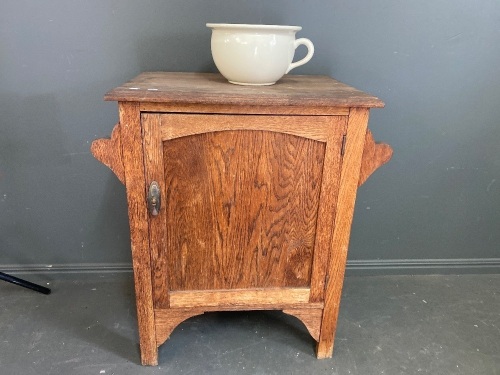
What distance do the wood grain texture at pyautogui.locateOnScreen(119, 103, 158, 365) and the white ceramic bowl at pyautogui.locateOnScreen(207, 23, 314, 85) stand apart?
27 centimetres

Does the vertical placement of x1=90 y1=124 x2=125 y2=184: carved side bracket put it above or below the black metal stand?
above

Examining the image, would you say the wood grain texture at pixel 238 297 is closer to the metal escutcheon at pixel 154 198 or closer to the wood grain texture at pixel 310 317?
the wood grain texture at pixel 310 317

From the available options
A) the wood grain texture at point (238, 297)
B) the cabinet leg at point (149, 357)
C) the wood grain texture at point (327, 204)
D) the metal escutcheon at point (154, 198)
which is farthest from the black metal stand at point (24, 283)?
the wood grain texture at point (327, 204)

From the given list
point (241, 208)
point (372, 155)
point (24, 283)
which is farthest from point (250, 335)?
point (24, 283)

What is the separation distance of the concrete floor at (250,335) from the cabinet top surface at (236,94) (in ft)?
2.54

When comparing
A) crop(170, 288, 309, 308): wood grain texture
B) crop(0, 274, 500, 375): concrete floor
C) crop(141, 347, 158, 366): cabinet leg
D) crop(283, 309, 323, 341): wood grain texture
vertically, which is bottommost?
crop(0, 274, 500, 375): concrete floor

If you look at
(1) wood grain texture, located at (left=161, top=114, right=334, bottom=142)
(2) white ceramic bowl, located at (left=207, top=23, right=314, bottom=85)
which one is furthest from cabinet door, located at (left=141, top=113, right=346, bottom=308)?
(2) white ceramic bowl, located at (left=207, top=23, right=314, bottom=85)

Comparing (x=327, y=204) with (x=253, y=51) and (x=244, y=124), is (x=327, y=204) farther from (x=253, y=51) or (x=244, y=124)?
(x=253, y=51)

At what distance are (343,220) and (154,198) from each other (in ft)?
1.59

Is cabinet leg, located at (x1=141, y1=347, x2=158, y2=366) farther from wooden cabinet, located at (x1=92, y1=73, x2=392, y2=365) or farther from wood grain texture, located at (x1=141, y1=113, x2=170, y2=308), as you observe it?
wood grain texture, located at (x1=141, y1=113, x2=170, y2=308)

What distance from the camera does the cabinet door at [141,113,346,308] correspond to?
977 mm

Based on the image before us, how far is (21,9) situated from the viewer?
1.25 metres

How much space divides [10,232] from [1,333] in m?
0.36

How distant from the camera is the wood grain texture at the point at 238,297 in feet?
3.77
